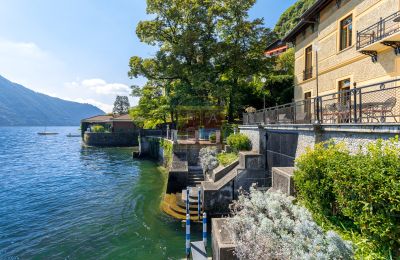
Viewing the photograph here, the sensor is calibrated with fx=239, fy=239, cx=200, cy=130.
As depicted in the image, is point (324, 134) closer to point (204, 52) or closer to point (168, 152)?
point (168, 152)

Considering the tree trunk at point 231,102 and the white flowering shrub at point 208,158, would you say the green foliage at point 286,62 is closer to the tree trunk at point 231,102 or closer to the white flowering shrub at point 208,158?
the tree trunk at point 231,102

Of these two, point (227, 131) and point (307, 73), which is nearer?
point (307, 73)

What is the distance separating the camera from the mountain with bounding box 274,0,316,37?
52.0 m

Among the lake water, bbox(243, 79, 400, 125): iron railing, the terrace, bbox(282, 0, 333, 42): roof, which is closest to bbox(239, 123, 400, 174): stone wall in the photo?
bbox(243, 79, 400, 125): iron railing

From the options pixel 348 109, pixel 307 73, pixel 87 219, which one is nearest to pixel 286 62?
pixel 307 73

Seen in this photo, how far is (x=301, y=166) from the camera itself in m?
6.96

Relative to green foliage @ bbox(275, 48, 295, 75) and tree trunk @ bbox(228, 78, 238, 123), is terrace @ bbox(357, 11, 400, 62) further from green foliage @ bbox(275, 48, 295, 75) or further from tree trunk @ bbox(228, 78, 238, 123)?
green foliage @ bbox(275, 48, 295, 75)

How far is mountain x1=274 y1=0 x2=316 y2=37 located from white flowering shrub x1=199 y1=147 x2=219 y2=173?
42239mm

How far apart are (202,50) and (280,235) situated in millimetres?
22992

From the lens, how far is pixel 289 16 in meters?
56.1

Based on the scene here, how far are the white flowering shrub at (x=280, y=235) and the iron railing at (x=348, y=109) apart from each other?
11.1 feet

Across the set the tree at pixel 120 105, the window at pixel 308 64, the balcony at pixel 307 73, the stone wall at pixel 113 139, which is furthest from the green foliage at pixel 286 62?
the tree at pixel 120 105

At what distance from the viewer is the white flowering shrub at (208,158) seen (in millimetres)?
17005

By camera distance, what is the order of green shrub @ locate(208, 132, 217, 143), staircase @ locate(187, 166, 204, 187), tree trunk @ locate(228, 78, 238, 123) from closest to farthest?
staircase @ locate(187, 166, 204, 187) → green shrub @ locate(208, 132, 217, 143) → tree trunk @ locate(228, 78, 238, 123)
